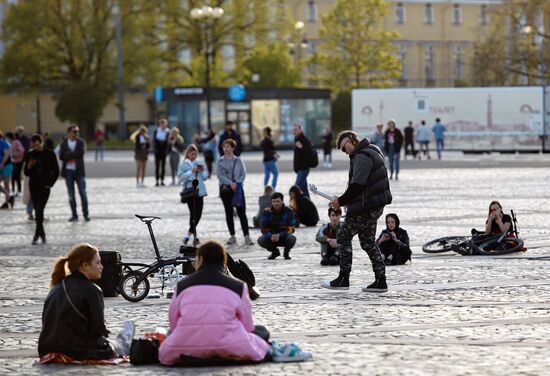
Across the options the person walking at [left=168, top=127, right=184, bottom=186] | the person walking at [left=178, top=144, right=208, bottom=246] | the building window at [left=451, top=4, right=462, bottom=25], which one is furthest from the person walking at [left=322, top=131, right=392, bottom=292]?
the building window at [left=451, top=4, right=462, bottom=25]

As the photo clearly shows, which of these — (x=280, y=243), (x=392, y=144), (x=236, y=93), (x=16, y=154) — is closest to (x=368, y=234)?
(x=280, y=243)

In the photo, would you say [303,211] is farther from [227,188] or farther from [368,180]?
[368,180]

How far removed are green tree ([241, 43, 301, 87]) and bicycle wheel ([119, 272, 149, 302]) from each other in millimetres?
77001

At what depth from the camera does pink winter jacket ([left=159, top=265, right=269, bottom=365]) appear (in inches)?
439

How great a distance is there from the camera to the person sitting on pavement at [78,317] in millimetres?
11656

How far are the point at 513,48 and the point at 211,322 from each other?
255 ft

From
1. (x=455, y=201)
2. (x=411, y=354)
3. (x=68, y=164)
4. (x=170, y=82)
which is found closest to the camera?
(x=411, y=354)

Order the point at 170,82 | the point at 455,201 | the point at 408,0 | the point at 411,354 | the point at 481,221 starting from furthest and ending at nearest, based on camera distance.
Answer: the point at 408,0
the point at 170,82
the point at 455,201
the point at 481,221
the point at 411,354

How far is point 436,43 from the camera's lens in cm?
11694

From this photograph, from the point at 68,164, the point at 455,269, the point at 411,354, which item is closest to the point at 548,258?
the point at 455,269

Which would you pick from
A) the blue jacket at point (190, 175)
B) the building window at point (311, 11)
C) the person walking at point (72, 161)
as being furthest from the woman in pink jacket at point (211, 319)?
the building window at point (311, 11)

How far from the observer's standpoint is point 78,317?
11.7m

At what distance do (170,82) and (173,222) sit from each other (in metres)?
66.6

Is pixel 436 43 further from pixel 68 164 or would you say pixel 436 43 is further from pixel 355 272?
pixel 355 272
